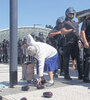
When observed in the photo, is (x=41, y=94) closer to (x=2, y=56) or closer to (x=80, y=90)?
(x=80, y=90)

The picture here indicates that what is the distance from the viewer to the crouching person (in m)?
3.89

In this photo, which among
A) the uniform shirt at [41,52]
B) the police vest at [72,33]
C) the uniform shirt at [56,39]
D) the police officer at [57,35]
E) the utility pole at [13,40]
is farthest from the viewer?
the uniform shirt at [56,39]

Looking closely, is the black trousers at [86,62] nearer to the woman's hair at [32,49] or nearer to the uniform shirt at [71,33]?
the uniform shirt at [71,33]

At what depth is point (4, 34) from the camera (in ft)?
80.0

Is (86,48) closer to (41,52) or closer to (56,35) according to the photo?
(41,52)

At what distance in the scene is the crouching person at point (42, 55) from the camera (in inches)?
153

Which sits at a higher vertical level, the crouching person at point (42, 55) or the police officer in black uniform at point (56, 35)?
the police officer in black uniform at point (56, 35)

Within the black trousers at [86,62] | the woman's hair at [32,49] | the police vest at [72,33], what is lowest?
the black trousers at [86,62]

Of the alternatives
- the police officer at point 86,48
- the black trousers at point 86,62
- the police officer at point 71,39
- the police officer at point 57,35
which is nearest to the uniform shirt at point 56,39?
the police officer at point 57,35

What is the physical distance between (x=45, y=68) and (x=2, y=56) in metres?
11.7

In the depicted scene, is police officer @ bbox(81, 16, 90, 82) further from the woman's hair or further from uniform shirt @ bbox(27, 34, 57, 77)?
the woman's hair

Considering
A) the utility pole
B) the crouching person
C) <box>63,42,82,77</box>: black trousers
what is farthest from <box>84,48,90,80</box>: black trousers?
the utility pole

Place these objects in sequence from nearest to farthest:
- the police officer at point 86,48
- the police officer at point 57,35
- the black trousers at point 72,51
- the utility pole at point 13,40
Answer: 1. the utility pole at point 13,40
2. the police officer at point 86,48
3. the black trousers at point 72,51
4. the police officer at point 57,35

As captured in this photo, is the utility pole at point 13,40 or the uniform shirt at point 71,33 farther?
the uniform shirt at point 71,33
